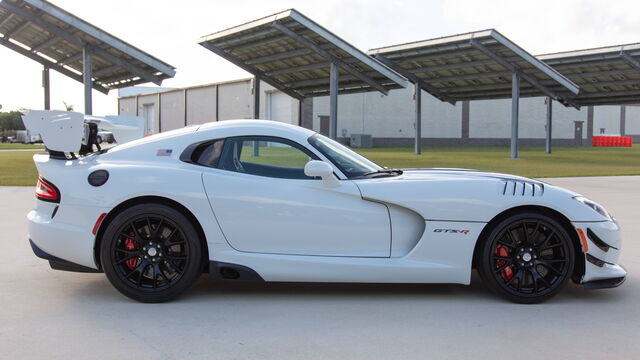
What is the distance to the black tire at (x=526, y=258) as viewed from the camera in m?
4.68

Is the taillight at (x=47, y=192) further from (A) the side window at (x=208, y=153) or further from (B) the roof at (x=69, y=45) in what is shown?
(B) the roof at (x=69, y=45)

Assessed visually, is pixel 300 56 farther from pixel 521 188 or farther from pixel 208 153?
pixel 521 188

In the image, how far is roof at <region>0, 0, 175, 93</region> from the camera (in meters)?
22.2

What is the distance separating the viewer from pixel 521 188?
477 cm

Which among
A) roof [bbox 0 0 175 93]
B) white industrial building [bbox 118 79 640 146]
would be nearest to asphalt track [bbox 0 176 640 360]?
roof [bbox 0 0 175 93]

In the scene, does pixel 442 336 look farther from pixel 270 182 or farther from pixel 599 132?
pixel 599 132

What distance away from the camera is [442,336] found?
393cm

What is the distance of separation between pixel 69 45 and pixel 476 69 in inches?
706

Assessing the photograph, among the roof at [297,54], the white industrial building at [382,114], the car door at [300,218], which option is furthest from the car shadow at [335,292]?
the white industrial building at [382,114]

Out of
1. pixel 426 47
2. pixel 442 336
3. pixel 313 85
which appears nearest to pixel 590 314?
pixel 442 336

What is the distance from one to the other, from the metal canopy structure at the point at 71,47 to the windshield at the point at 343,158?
19.3 metres

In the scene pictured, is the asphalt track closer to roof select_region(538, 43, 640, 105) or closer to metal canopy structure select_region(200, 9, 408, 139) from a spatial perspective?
metal canopy structure select_region(200, 9, 408, 139)

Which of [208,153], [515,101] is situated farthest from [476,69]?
[208,153]

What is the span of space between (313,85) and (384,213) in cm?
2693
